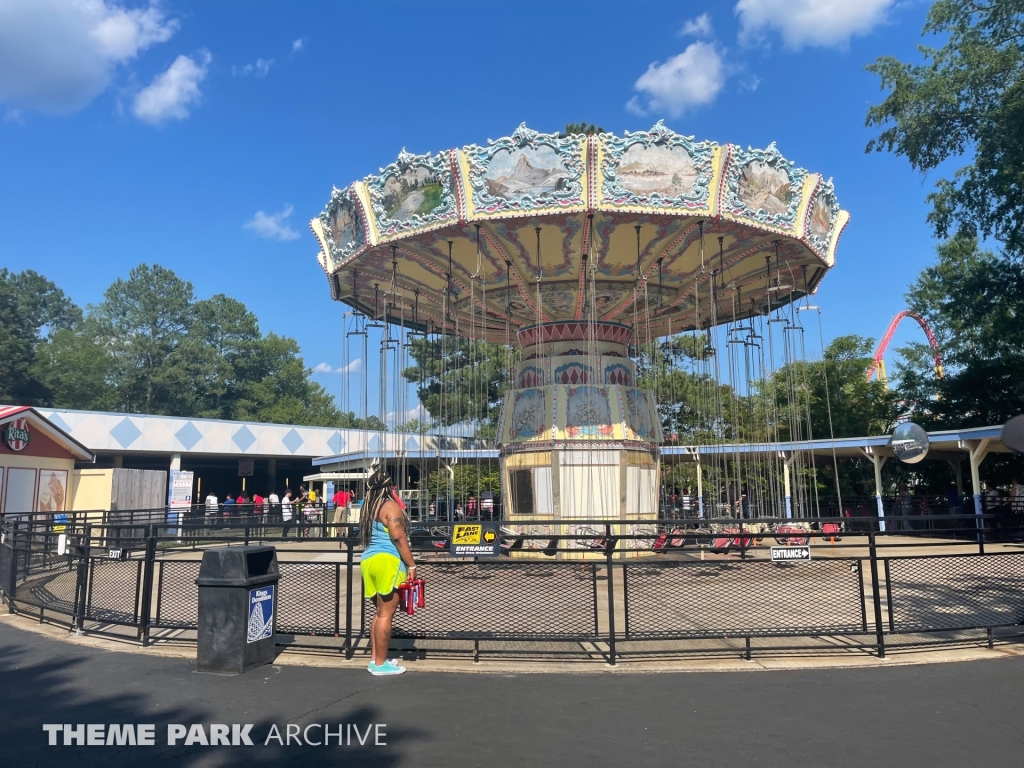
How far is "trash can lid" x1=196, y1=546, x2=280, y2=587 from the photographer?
591 centimetres

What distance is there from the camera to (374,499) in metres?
6.02

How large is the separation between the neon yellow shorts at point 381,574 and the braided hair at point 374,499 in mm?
253

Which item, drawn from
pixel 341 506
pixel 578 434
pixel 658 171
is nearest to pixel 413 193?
pixel 658 171

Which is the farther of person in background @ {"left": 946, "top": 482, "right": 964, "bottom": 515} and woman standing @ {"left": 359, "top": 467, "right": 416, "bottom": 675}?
person in background @ {"left": 946, "top": 482, "right": 964, "bottom": 515}

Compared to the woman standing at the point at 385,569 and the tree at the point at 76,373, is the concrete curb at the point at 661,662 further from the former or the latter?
the tree at the point at 76,373

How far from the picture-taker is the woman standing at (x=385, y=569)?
576 centimetres

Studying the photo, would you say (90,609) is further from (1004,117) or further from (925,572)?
(1004,117)

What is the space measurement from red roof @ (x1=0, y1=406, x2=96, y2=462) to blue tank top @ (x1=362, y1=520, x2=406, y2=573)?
623 inches

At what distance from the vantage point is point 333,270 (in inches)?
573

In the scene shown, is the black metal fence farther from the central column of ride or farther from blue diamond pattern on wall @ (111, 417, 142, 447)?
blue diamond pattern on wall @ (111, 417, 142, 447)

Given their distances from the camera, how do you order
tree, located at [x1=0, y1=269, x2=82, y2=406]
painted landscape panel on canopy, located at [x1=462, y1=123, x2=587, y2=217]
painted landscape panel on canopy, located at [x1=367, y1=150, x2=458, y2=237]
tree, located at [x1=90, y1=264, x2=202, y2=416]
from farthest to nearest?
1. tree, located at [x1=90, y1=264, x2=202, y2=416]
2. tree, located at [x1=0, y1=269, x2=82, y2=406]
3. painted landscape panel on canopy, located at [x1=367, y1=150, x2=458, y2=237]
4. painted landscape panel on canopy, located at [x1=462, y1=123, x2=587, y2=217]

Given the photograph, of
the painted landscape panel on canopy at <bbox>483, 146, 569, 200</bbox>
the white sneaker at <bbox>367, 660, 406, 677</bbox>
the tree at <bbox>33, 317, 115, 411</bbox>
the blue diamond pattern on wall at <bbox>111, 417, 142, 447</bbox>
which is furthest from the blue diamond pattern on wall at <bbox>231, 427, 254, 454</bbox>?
the white sneaker at <bbox>367, 660, 406, 677</bbox>

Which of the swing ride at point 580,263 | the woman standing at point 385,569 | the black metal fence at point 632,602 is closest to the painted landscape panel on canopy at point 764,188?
the swing ride at point 580,263

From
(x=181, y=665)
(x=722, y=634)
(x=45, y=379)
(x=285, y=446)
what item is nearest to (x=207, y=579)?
(x=181, y=665)
